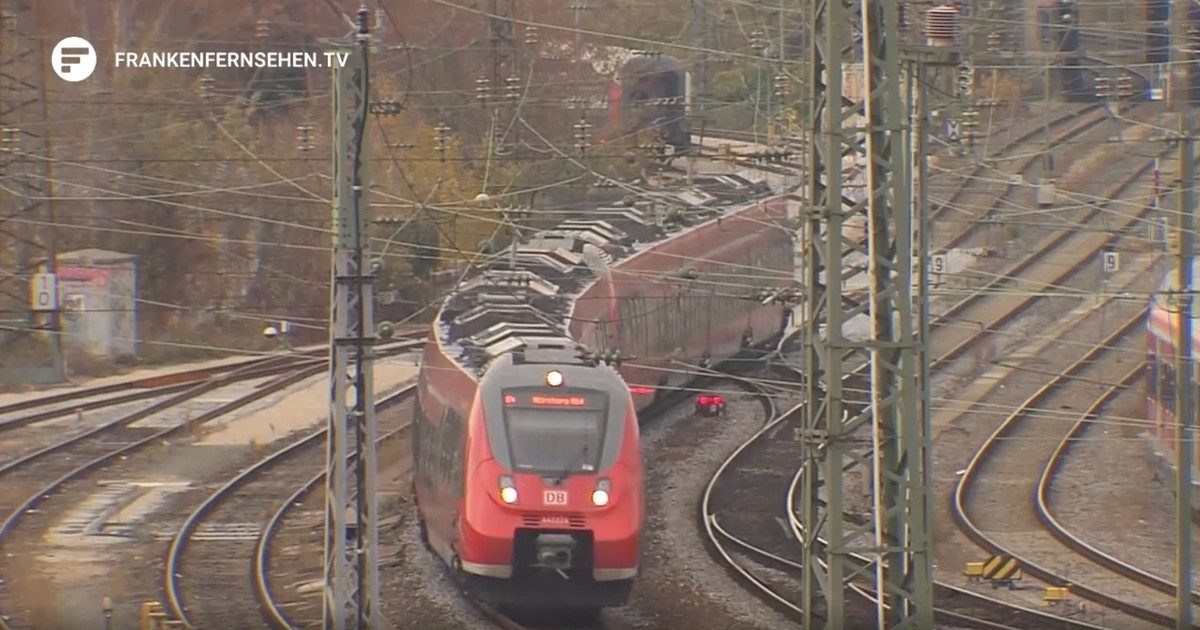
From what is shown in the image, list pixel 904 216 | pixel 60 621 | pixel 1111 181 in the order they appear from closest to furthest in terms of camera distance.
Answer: pixel 904 216 < pixel 60 621 < pixel 1111 181

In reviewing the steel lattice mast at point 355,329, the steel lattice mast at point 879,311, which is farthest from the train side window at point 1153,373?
the steel lattice mast at point 355,329

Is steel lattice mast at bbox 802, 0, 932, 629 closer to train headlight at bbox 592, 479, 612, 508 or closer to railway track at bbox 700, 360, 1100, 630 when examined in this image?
railway track at bbox 700, 360, 1100, 630

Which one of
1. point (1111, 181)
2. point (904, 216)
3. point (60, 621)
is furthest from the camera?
point (1111, 181)

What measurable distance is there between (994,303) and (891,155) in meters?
20.7

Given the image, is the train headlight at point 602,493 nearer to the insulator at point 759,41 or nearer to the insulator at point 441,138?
the insulator at point 441,138

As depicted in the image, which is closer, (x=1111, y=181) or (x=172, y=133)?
(x=172, y=133)

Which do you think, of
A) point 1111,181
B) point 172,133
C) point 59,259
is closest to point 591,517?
point 59,259

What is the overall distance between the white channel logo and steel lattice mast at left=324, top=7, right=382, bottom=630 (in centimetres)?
2009

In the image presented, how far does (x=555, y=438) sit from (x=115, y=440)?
974 cm

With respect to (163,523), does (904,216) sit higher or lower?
higher

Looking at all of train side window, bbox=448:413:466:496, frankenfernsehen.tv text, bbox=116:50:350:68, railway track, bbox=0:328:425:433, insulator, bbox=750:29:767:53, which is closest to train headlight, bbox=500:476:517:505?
train side window, bbox=448:413:466:496

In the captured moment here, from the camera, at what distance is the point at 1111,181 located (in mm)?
32250

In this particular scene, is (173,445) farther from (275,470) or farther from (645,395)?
(645,395)

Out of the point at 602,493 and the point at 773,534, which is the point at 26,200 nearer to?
the point at 773,534
